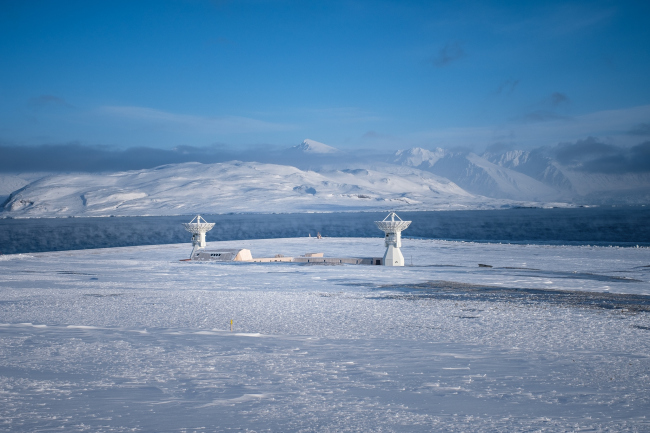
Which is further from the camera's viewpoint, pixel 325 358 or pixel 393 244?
pixel 393 244

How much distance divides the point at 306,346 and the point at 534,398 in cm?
545

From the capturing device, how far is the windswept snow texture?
830 centimetres

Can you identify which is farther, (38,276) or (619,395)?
(38,276)

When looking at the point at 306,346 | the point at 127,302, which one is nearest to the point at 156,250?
the point at 127,302

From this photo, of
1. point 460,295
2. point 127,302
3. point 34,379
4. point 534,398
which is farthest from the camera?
point 460,295

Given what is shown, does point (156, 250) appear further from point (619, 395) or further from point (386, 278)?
point (619, 395)

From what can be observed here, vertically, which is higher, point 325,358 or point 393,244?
point 393,244

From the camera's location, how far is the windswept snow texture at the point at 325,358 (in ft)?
27.2

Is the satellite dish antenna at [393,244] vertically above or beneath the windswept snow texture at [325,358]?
above

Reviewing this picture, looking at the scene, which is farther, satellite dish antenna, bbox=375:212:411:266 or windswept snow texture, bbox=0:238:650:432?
satellite dish antenna, bbox=375:212:411:266

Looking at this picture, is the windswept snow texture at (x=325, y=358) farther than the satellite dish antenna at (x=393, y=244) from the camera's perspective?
No

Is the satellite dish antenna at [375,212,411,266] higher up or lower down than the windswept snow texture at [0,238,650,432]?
higher up

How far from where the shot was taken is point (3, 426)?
7.83 m

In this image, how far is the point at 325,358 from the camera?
1171 cm
